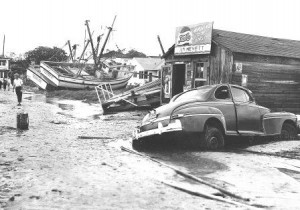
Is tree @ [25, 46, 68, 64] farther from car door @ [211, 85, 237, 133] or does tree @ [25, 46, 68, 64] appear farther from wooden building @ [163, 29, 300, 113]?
car door @ [211, 85, 237, 133]

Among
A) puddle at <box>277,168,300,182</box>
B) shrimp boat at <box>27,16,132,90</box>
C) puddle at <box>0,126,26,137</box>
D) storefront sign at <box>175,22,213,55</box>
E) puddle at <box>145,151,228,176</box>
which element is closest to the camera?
puddle at <box>277,168,300,182</box>

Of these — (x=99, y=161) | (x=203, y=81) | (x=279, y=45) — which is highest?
(x=279, y=45)

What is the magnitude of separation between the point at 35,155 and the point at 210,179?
3.81 m

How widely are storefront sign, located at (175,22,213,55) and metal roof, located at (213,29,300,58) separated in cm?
47

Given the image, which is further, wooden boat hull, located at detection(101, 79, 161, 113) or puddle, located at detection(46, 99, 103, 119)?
wooden boat hull, located at detection(101, 79, 161, 113)

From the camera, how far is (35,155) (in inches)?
303

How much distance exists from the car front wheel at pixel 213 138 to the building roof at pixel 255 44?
7.97 meters

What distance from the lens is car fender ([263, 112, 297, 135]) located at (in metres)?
9.87

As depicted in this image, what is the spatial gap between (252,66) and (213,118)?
8985 millimetres

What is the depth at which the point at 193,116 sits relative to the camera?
827cm

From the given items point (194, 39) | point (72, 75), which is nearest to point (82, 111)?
point (194, 39)

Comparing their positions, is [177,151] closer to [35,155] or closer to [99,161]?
[99,161]

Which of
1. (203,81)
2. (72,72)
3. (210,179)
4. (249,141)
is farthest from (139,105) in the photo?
(72,72)

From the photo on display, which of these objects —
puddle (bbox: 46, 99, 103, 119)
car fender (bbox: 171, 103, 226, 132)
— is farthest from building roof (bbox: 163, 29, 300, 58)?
car fender (bbox: 171, 103, 226, 132)
